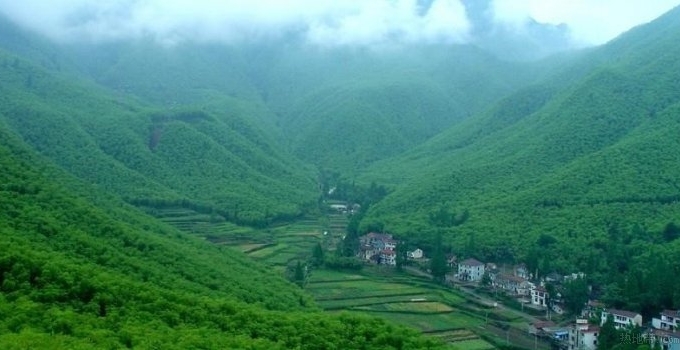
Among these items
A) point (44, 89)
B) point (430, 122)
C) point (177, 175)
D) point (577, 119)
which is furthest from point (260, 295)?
point (430, 122)

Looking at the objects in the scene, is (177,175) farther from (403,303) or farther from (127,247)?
(127,247)

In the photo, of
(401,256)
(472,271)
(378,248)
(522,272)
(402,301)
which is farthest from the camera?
(378,248)

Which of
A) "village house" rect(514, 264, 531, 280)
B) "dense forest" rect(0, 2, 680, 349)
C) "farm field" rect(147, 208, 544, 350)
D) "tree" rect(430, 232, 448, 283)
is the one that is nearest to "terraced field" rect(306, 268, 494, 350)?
"farm field" rect(147, 208, 544, 350)

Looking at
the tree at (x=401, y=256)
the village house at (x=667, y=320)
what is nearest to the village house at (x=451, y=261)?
the tree at (x=401, y=256)

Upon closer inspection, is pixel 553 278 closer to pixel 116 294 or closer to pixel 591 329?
pixel 591 329

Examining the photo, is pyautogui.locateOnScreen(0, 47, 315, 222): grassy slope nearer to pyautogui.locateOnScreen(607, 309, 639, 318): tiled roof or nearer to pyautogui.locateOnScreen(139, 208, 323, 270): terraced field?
pyautogui.locateOnScreen(139, 208, 323, 270): terraced field

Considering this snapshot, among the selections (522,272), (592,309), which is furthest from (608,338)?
(522,272)
